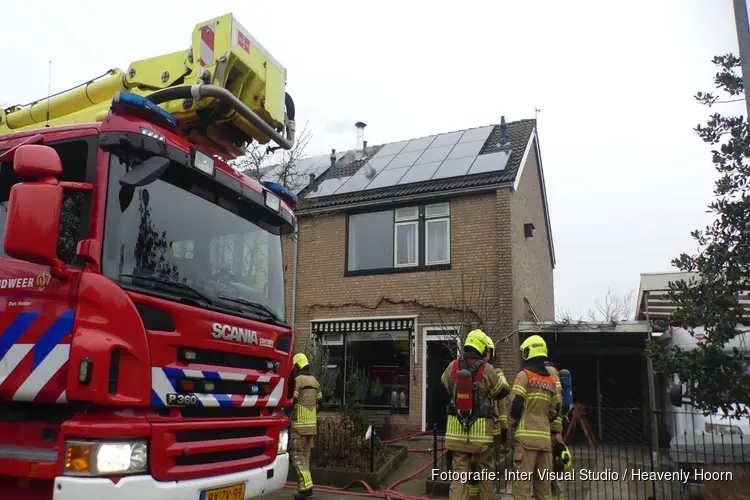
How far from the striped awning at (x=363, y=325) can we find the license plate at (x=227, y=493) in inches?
356

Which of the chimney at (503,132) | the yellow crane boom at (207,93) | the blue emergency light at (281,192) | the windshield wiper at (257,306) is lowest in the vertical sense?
the windshield wiper at (257,306)

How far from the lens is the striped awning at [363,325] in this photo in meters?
13.3

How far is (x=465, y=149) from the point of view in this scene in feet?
50.3

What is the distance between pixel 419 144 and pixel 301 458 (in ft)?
35.8

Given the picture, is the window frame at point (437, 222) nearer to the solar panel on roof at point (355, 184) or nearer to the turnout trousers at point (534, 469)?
the solar panel on roof at point (355, 184)

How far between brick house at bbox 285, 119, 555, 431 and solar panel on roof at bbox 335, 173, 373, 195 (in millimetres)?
47

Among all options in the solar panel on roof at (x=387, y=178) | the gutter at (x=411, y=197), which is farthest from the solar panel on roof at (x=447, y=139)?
the gutter at (x=411, y=197)

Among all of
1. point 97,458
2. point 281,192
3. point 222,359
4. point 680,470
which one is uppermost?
point 281,192

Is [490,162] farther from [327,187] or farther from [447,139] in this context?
[327,187]

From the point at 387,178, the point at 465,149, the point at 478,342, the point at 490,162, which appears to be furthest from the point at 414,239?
the point at 478,342

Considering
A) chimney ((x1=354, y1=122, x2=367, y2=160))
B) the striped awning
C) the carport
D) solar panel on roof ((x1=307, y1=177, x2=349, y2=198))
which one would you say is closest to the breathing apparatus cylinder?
the carport

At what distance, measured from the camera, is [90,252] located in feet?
12.2

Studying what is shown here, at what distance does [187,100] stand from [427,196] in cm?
891

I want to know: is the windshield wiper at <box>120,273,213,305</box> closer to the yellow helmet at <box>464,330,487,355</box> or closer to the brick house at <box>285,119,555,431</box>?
the yellow helmet at <box>464,330,487,355</box>
